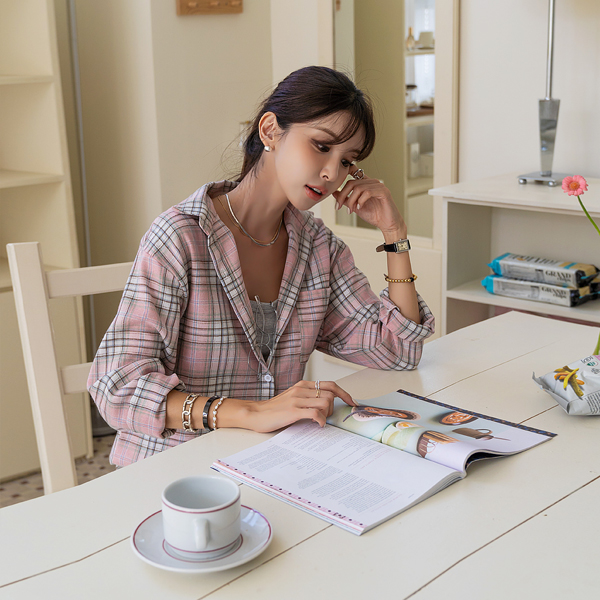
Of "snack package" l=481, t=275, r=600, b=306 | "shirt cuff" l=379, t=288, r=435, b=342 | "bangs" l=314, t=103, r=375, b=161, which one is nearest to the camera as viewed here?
"bangs" l=314, t=103, r=375, b=161

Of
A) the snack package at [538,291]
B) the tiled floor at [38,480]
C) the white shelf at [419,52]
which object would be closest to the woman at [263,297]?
the snack package at [538,291]

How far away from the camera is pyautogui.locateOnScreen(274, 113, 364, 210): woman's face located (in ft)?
4.13

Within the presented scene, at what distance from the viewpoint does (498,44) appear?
236 centimetres

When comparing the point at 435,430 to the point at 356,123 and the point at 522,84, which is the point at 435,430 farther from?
the point at 522,84

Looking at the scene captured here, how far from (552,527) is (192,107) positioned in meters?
2.30

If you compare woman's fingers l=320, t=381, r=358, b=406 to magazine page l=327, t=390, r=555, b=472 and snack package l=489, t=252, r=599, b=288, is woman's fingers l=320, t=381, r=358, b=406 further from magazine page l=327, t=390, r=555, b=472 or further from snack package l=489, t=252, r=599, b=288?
snack package l=489, t=252, r=599, b=288

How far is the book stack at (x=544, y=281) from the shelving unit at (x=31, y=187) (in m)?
1.42

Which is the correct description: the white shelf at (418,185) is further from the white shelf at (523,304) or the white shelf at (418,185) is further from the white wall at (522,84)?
the white shelf at (523,304)

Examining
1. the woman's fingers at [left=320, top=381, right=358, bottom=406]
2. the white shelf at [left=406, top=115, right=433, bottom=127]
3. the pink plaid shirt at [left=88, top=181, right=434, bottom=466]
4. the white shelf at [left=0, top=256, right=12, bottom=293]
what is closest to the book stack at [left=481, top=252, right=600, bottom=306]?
the white shelf at [left=406, top=115, right=433, bottom=127]

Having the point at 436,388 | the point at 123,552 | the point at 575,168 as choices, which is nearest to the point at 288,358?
the point at 436,388

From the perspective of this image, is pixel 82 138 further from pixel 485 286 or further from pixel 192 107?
pixel 485 286

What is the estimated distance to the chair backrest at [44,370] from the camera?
3.85 feet

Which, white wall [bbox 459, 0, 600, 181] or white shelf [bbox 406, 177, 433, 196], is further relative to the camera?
white shelf [bbox 406, 177, 433, 196]

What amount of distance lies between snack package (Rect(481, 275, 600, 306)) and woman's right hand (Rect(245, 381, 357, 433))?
113 centimetres
